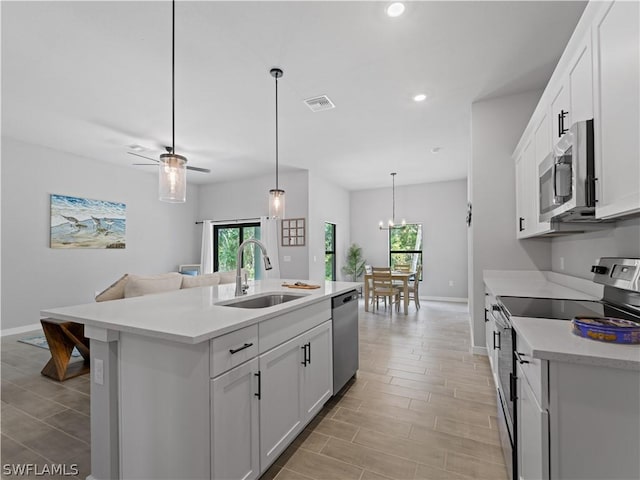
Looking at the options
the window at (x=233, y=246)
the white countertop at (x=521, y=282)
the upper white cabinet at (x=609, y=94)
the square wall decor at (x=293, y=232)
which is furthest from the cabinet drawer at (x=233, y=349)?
the window at (x=233, y=246)

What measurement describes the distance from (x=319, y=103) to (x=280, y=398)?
118 inches

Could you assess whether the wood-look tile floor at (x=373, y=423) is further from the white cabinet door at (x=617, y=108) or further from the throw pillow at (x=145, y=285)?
the white cabinet door at (x=617, y=108)

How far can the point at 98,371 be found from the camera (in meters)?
1.49

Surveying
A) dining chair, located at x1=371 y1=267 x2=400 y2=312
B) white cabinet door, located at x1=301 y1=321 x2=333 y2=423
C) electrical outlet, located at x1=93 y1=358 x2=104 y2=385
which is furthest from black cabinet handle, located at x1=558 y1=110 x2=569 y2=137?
dining chair, located at x1=371 y1=267 x2=400 y2=312

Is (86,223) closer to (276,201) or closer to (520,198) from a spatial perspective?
(276,201)

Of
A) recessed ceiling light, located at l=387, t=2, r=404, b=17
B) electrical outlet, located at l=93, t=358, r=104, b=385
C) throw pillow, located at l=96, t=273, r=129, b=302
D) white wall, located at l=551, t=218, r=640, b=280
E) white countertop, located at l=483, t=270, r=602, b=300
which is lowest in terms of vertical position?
electrical outlet, located at l=93, t=358, r=104, b=385

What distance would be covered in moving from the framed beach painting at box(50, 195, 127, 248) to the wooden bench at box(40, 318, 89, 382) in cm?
261

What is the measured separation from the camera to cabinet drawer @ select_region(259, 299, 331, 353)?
1609mm

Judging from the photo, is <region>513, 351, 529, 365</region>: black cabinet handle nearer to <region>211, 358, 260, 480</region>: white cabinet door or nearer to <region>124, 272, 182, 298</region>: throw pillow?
<region>211, 358, 260, 480</region>: white cabinet door

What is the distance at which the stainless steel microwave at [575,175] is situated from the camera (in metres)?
1.44

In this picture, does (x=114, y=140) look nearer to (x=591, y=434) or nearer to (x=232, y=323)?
(x=232, y=323)

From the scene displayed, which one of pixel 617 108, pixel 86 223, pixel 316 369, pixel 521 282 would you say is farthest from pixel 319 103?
pixel 86 223

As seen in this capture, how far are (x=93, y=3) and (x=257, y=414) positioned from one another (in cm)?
281

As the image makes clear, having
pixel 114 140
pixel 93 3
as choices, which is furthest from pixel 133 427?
pixel 114 140
